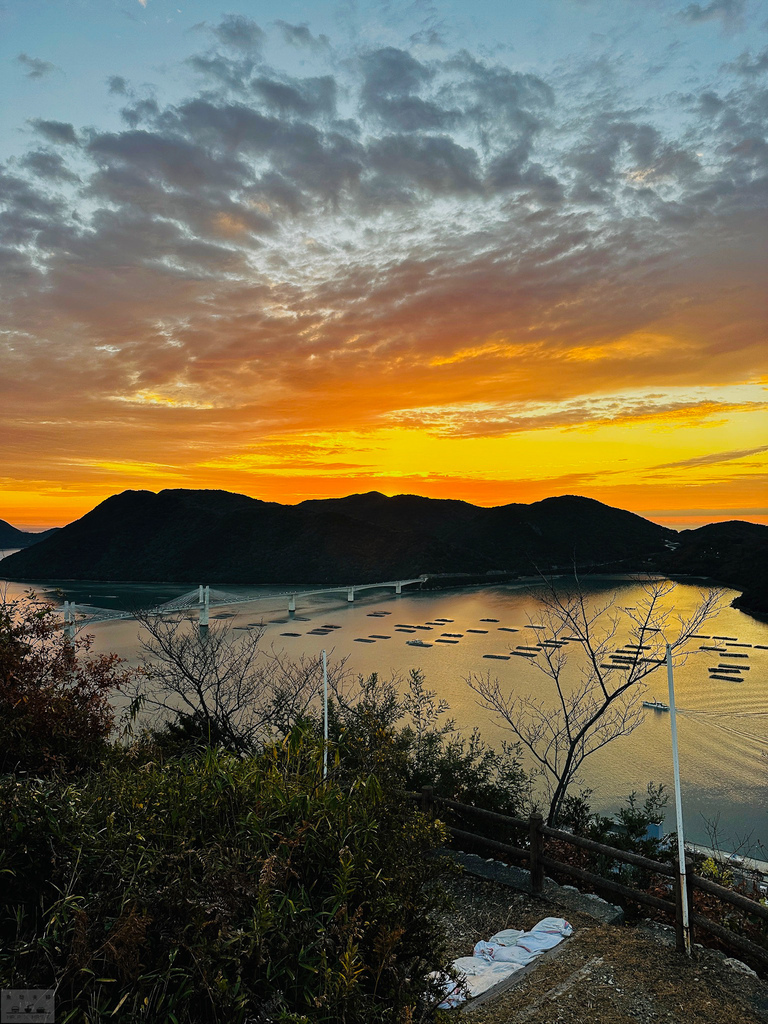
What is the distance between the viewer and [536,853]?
16.4ft

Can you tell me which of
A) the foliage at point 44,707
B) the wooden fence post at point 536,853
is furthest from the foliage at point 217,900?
the wooden fence post at point 536,853

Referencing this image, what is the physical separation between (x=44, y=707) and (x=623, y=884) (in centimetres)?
465

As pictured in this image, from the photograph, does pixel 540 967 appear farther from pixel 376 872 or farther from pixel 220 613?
pixel 220 613

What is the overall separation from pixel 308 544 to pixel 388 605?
27063mm

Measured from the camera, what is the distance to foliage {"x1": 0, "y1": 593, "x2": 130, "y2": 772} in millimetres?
4703

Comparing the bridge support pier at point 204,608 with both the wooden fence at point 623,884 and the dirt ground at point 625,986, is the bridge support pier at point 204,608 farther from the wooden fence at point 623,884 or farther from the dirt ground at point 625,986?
the dirt ground at point 625,986

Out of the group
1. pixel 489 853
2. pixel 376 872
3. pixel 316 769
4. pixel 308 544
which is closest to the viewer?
pixel 376 872

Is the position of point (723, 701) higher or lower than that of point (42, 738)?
lower

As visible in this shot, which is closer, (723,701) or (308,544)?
(723,701)

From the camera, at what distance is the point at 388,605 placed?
226ft

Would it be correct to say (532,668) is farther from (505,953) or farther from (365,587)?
(505,953)

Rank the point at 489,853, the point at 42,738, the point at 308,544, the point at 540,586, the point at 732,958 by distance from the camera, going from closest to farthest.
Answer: the point at 732,958 → the point at 42,738 → the point at 489,853 → the point at 540,586 → the point at 308,544

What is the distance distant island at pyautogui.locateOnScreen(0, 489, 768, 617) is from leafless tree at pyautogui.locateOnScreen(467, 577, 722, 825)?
108ft

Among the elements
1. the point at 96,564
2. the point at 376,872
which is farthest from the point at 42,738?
the point at 96,564
